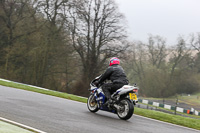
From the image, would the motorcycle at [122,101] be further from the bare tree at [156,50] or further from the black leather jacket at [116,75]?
the bare tree at [156,50]

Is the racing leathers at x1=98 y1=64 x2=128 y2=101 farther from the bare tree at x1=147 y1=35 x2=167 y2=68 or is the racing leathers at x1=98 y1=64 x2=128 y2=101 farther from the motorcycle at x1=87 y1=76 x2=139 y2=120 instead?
the bare tree at x1=147 y1=35 x2=167 y2=68

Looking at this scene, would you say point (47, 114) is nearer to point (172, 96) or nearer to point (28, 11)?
point (28, 11)

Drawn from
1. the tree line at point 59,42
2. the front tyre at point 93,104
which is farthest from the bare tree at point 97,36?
the front tyre at point 93,104

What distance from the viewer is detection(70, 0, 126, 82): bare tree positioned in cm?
4080

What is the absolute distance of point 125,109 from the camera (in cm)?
946

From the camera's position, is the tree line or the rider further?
the tree line

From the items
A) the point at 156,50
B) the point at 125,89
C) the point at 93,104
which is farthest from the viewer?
the point at 156,50

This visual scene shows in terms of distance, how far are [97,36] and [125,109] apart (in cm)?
3324

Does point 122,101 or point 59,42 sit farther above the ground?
point 59,42

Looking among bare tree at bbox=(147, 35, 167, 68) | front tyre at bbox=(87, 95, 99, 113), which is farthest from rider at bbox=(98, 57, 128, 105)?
bare tree at bbox=(147, 35, 167, 68)

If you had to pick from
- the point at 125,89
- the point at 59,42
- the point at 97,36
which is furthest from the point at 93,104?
the point at 97,36

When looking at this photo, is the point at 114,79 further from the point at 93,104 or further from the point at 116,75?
the point at 93,104

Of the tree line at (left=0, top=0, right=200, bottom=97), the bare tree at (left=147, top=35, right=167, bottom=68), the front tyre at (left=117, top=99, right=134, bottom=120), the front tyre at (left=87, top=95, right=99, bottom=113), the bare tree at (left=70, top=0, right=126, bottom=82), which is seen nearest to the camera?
the front tyre at (left=117, top=99, right=134, bottom=120)

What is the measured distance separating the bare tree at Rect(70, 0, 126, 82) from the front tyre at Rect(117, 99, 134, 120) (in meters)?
30.0
